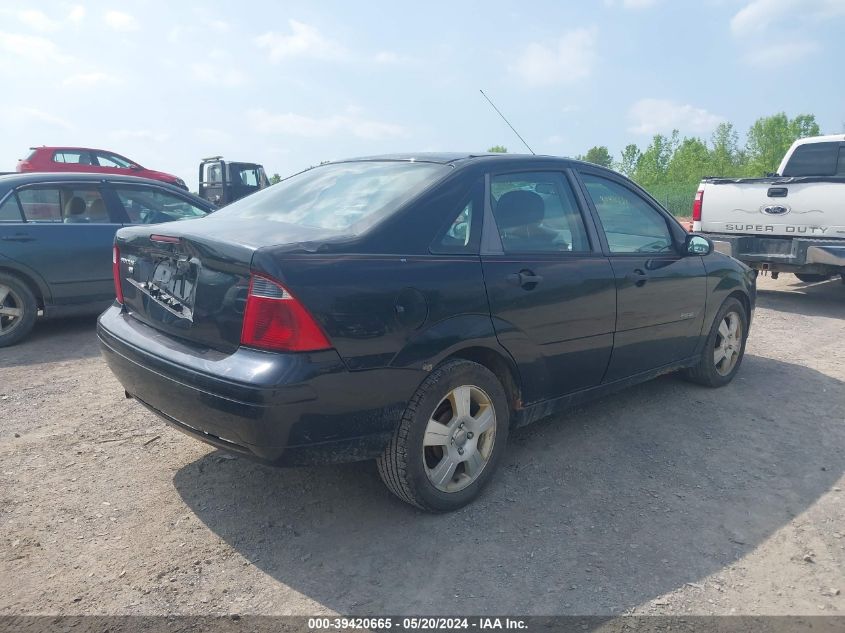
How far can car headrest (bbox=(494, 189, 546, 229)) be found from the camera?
334cm

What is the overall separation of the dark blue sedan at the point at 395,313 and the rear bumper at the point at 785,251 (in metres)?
4.51

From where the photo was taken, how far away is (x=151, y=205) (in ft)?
23.5

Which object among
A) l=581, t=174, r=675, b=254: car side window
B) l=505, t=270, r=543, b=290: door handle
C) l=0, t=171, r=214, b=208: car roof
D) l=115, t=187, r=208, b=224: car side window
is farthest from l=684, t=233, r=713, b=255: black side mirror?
l=0, t=171, r=214, b=208: car roof

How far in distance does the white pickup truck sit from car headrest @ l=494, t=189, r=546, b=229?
18.2 ft

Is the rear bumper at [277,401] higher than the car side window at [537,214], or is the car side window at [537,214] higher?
the car side window at [537,214]

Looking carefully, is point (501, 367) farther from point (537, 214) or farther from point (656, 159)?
point (656, 159)

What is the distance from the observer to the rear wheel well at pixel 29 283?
6089 millimetres

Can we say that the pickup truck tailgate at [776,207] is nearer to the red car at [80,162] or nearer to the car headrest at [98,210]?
the car headrest at [98,210]

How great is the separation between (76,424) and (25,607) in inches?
75.0

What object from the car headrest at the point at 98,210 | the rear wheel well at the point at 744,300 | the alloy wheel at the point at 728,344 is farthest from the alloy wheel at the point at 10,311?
the rear wheel well at the point at 744,300

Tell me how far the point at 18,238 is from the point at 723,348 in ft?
20.8

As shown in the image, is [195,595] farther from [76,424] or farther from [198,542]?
[76,424]

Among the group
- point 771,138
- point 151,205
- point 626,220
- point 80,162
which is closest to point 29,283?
point 151,205

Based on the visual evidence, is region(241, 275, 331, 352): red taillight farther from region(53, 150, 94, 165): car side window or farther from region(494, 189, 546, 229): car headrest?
region(53, 150, 94, 165): car side window
